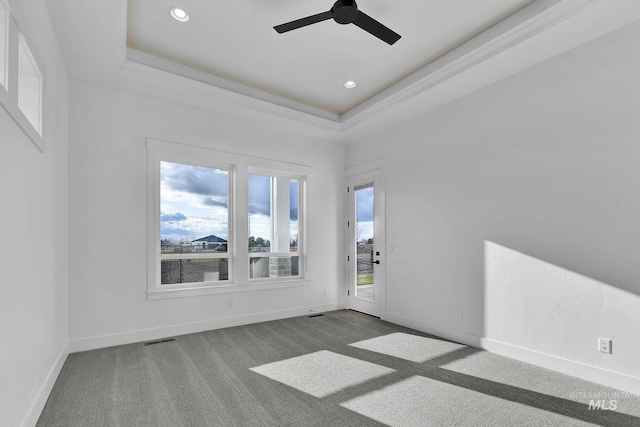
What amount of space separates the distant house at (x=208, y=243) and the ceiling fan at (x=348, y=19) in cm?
292

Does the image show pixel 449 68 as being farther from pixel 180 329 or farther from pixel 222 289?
pixel 180 329

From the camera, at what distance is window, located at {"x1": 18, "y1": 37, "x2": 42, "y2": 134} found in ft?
6.98

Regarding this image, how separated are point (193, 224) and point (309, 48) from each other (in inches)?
106

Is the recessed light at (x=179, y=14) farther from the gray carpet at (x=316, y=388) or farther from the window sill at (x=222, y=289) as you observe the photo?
the gray carpet at (x=316, y=388)

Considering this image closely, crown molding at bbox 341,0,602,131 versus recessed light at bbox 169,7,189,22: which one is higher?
recessed light at bbox 169,7,189,22

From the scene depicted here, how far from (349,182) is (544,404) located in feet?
13.1

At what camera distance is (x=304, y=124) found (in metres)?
4.74

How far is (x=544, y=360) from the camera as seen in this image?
119 inches

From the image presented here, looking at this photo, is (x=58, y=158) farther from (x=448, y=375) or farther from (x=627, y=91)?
(x=627, y=91)

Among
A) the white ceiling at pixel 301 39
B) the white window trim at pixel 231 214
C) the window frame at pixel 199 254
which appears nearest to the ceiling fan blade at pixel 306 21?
the white ceiling at pixel 301 39

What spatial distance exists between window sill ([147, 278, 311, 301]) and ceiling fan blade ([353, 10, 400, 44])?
11.7 ft

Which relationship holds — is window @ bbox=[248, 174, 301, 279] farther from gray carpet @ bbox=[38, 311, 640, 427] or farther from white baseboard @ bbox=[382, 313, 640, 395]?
white baseboard @ bbox=[382, 313, 640, 395]

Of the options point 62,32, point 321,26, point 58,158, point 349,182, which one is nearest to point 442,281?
point 349,182

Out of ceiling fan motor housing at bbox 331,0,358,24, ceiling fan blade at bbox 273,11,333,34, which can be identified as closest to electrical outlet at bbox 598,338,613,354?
ceiling fan motor housing at bbox 331,0,358,24
